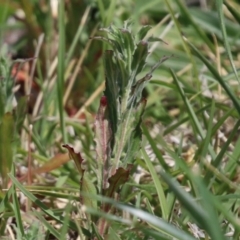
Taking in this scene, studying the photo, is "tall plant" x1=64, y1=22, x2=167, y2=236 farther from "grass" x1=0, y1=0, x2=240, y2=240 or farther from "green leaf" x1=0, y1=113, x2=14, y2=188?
"green leaf" x1=0, y1=113, x2=14, y2=188

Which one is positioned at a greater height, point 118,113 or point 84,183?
point 118,113

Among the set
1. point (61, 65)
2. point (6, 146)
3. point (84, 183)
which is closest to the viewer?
point (84, 183)

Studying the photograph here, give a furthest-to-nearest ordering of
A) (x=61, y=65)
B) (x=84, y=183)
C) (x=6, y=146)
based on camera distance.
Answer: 1. (x=61, y=65)
2. (x=6, y=146)
3. (x=84, y=183)

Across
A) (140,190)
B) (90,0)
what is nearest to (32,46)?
(90,0)

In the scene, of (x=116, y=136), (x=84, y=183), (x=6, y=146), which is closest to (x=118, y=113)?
(x=116, y=136)

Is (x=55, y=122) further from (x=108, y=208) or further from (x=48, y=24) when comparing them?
(x=108, y=208)

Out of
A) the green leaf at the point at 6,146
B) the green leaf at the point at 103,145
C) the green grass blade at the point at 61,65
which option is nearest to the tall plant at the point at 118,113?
the green leaf at the point at 103,145

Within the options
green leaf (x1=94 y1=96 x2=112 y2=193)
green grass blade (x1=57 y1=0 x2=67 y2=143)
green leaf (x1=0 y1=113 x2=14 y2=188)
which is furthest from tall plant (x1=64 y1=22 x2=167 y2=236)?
green grass blade (x1=57 y1=0 x2=67 y2=143)

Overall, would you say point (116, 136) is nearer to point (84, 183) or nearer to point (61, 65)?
point (84, 183)
